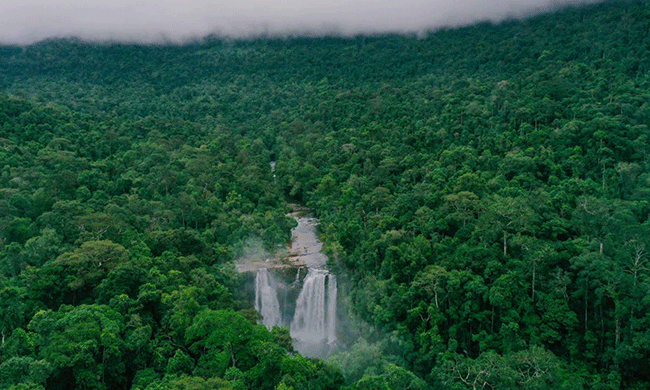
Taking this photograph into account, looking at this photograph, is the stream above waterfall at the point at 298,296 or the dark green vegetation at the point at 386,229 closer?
the dark green vegetation at the point at 386,229

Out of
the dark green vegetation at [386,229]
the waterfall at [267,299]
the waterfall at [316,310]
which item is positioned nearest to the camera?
the dark green vegetation at [386,229]

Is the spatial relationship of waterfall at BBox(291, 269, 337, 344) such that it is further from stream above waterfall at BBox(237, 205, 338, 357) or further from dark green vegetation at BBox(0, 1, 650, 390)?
dark green vegetation at BBox(0, 1, 650, 390)

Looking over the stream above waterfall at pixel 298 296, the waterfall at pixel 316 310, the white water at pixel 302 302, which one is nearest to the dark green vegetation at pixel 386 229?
the stream above waterfall at pixel 298 296

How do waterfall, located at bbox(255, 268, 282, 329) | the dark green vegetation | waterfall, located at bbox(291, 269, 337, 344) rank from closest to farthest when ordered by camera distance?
the dark green vegetation
waterfall, located at bbox(291, 269, 337, 344)
waterfall, located at bbox(255, 268, 282, 329)

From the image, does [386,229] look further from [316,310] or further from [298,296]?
[298,296]

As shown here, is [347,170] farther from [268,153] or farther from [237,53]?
[237,53]

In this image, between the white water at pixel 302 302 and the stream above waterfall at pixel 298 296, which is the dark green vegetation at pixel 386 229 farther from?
the white water at pixel 302 302

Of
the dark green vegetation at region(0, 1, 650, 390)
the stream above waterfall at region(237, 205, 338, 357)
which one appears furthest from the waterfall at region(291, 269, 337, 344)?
the dark green vegetation at region(0, 1, 650, 390)

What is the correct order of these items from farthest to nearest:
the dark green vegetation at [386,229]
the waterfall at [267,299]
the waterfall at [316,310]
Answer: the waterfall at [267,299] → the waterfall at [316,310] → the dark green vegetation at [386,229]

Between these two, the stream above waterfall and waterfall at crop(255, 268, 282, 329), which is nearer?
the stream above waterfall

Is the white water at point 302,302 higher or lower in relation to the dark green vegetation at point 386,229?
lower
